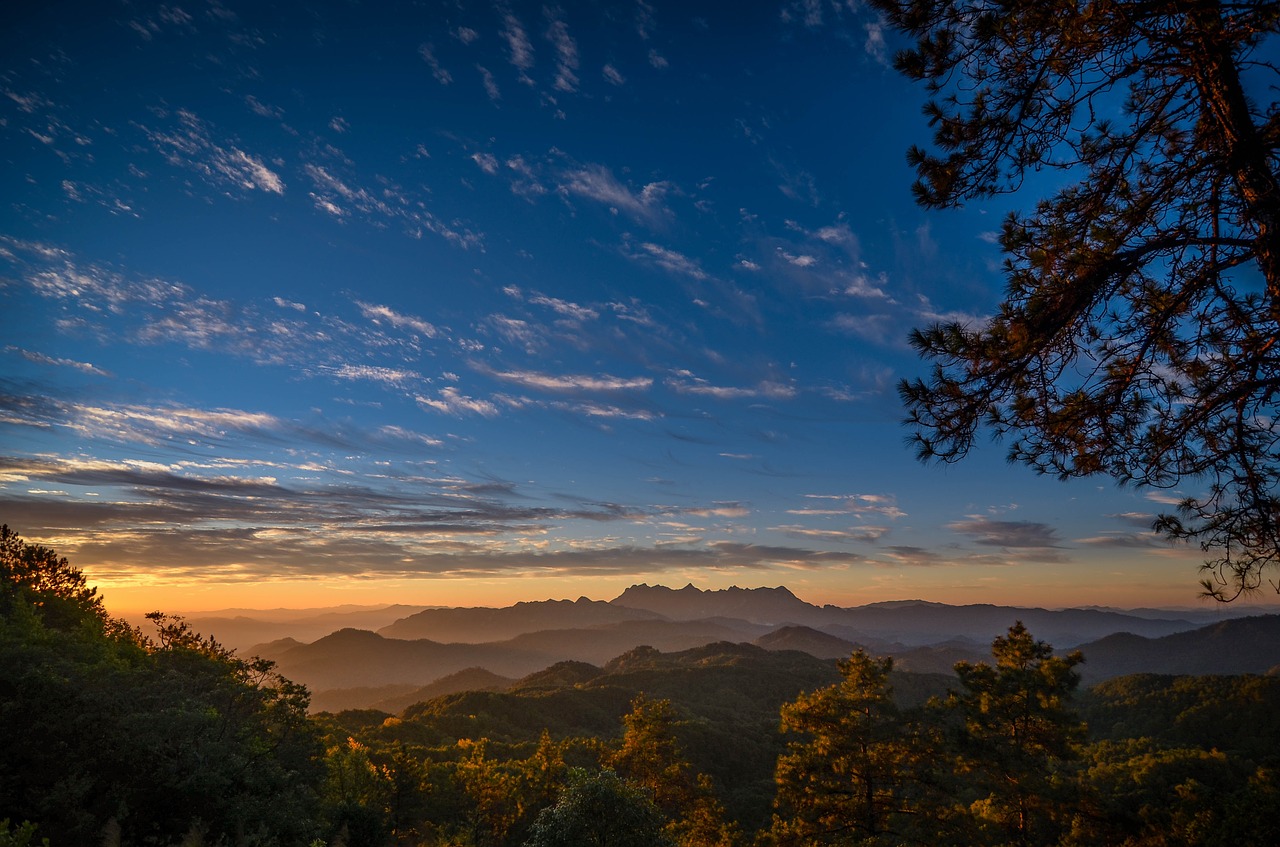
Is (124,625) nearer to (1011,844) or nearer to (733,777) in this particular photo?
(1011,844)

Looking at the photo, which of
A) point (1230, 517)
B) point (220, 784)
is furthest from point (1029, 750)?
point (220, 784)

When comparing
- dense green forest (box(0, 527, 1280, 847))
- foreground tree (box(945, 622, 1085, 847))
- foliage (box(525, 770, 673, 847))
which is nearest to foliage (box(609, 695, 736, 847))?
dense green forest (box(0, 527, 1280, 847))

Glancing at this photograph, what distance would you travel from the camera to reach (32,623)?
60.6 ft

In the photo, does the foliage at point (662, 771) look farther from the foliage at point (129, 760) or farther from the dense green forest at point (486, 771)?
the foliage at point (129, 760)

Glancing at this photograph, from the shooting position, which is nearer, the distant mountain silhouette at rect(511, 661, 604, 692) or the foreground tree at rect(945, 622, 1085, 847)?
the foreground tree at rect(945, 622, 1085, 847)

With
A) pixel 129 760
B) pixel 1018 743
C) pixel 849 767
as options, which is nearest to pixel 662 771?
pixel 849 767

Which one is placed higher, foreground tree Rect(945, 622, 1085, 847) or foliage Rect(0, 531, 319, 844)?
foliage Rect(0, 531, 319, 844)

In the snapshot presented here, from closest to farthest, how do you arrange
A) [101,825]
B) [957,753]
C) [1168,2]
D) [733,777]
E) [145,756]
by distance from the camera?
[1168,2] → [101,825] → [145,756] → [957,753] → [733,777]

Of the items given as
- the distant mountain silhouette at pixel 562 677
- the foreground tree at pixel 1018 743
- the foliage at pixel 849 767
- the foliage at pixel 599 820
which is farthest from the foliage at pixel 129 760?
the distant mountain silhouette at pixel 562 677

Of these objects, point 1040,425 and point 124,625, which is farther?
point 124,625

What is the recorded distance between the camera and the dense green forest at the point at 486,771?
480 inches

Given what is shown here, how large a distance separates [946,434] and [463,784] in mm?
42381

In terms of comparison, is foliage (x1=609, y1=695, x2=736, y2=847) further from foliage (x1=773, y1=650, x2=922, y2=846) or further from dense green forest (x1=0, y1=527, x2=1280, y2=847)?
foliage (x1=773, y1=650, x2=922, y2=846)

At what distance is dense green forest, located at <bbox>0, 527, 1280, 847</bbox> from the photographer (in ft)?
40.0
